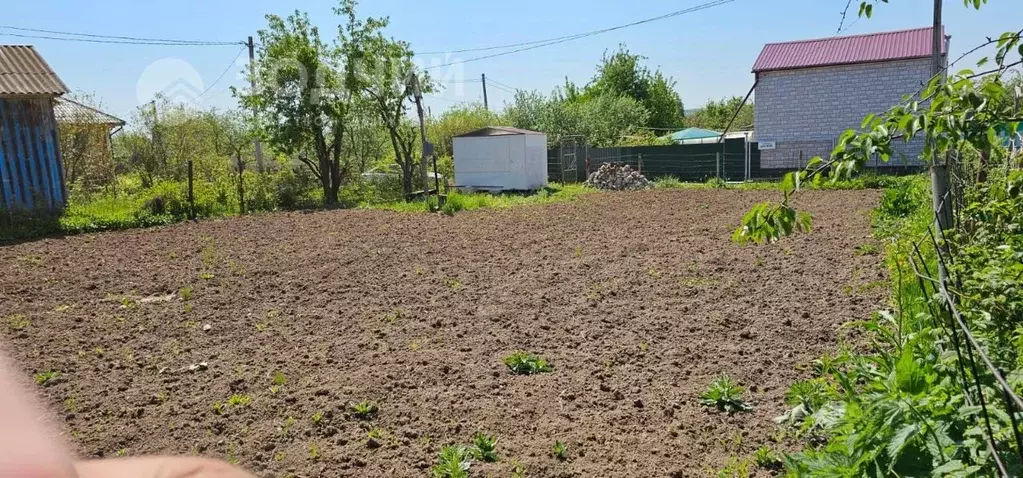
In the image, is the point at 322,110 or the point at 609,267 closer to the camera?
the point at 609,267

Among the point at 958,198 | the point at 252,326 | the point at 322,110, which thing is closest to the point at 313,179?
the point at 322,110

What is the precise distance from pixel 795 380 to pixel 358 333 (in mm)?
3254

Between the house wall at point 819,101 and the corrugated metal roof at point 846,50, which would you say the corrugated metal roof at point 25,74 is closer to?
the house wall at point 819,101

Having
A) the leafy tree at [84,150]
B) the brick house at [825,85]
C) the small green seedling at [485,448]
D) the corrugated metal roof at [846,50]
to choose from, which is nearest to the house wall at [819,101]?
the brick house at [825,85]

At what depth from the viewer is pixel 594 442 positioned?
361 cm

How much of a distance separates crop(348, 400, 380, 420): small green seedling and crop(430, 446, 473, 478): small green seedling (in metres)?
0.68

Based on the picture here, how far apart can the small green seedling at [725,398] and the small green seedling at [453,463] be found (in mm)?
1422

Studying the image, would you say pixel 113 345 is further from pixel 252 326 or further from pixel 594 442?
pixel 594 442

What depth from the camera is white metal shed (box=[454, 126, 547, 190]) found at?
837 inches

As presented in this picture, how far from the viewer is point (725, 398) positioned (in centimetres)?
399

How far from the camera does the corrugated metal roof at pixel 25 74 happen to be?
1298 centimetres

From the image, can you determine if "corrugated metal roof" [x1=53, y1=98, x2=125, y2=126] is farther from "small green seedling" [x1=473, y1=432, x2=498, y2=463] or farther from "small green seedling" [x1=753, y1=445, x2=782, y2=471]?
"small green seedling" [x1=753, y1=445, x2=782, y2=471]

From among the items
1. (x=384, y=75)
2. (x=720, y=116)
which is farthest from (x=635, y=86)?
(x=384, y=75)

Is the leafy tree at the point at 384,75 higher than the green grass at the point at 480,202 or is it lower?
higher
